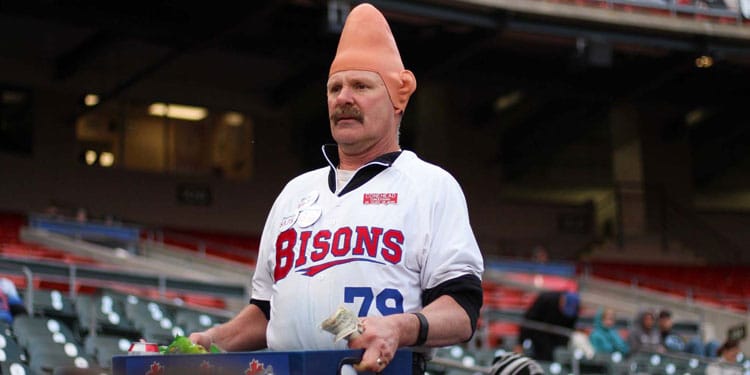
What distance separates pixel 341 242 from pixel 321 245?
51 mm

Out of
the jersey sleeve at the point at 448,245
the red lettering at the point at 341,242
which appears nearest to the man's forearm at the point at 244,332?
the red lettering at the point at 341,242

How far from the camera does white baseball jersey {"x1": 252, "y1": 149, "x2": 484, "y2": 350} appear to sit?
2586mm

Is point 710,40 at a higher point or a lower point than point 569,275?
higher

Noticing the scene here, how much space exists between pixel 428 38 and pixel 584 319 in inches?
198

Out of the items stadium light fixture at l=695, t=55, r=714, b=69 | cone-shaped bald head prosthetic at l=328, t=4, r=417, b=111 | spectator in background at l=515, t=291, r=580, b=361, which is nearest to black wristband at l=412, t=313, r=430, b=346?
cone-shaped bald head prosthetic at l=328, t=4, r=417, b=111

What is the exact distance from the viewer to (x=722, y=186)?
960 inches

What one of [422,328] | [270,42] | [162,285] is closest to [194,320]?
[162,285]

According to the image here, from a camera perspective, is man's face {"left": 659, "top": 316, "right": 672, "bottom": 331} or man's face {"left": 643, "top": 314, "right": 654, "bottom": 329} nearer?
man's face {"left": 643, "top": 314, "right": 654, "bottom": 329}

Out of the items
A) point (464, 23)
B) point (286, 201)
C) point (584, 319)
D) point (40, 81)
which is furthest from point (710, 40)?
point (286, 201)

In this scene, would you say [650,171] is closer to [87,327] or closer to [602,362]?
[602,362]

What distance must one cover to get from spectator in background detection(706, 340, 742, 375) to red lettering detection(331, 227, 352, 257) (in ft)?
26.3

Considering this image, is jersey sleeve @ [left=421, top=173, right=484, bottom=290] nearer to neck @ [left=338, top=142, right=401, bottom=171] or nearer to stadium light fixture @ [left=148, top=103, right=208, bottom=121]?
neck @ [left=338, top=142, right=401, bottom=171]

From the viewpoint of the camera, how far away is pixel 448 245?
259cm

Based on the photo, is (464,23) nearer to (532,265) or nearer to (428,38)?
(428,38)
